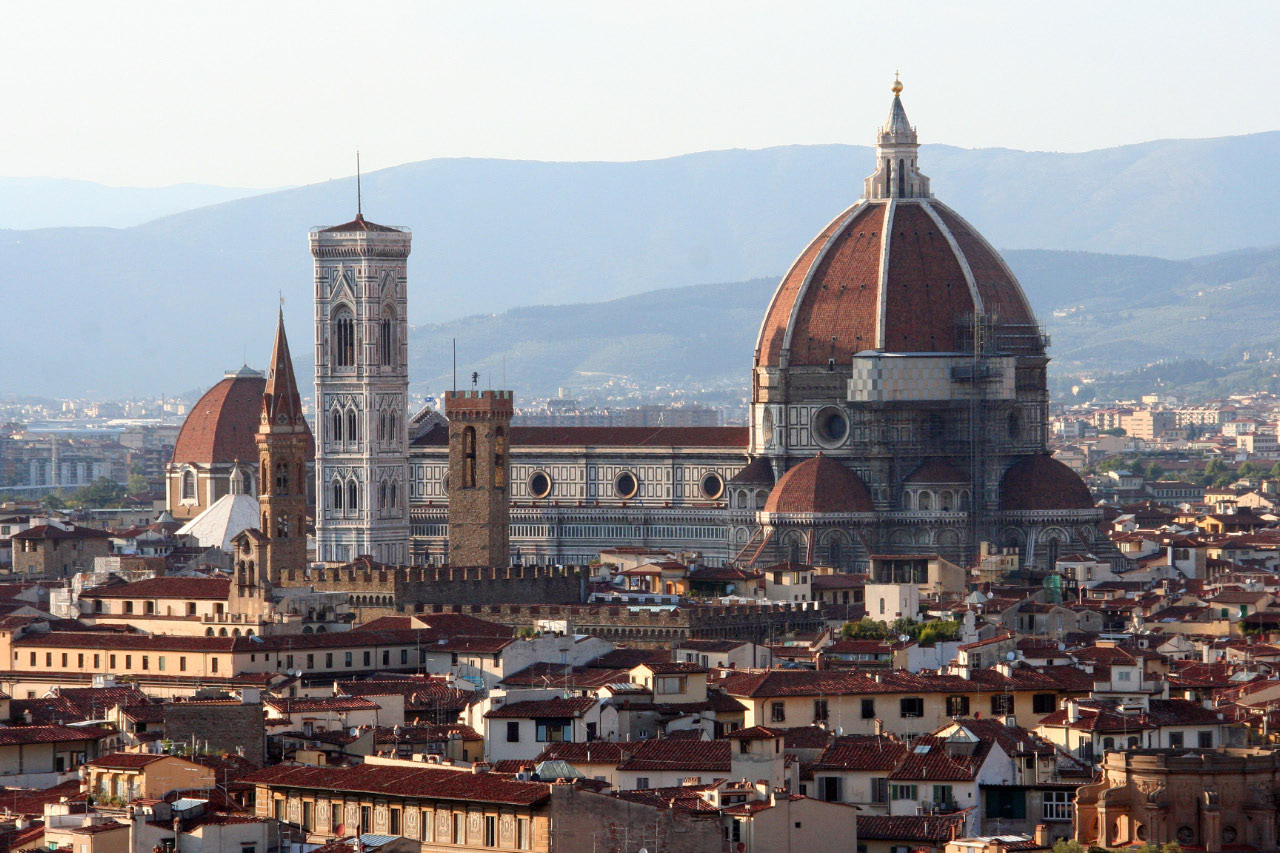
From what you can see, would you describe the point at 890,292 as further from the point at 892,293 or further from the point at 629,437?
the point at 629,437

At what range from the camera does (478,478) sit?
116312 millimetres

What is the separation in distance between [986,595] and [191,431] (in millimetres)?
82135

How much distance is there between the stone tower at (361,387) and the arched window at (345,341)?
0.04 metres

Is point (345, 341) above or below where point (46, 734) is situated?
above

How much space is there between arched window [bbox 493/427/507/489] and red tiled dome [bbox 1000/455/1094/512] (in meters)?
21.3

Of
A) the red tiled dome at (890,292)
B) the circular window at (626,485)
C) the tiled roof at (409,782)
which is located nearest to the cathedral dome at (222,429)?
the circular window at (626,485)

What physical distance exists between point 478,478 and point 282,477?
9439 millimetres

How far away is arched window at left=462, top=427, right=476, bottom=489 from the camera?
116619mm

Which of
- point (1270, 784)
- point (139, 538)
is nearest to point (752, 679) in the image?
point (1270, 784)

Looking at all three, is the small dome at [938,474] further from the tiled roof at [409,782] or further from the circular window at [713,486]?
the tiled roof at [409,782]

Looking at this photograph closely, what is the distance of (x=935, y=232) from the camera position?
13625 cm

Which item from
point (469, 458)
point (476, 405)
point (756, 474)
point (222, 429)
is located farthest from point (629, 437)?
point (222, 429)

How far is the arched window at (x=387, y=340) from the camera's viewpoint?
14175cm

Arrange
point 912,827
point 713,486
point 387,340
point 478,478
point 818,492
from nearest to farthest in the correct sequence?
point 912,827
point 478,478
point 818,492
point 713,486
point 387,340
